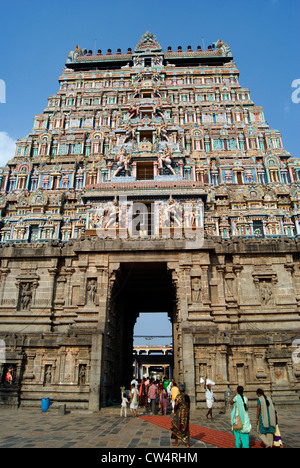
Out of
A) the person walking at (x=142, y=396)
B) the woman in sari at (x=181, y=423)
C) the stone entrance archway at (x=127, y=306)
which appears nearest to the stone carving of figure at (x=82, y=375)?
the stone entrance archway at (x=127, y=306)

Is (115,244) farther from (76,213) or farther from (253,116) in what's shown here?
(253,116)

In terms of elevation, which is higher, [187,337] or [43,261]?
[43,261]

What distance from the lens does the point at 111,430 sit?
12.2m

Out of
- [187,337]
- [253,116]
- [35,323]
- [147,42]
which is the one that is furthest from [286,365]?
[147,42]

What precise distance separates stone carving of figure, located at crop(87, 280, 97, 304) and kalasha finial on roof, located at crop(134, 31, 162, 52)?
49.3 metres

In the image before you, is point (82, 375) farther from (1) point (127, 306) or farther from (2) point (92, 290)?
(1) point (127, 306)

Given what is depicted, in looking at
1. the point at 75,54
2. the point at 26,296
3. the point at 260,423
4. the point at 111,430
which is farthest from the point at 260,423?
the point at 75,54

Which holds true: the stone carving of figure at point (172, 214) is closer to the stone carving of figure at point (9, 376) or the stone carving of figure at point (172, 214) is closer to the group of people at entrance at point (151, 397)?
the group of people at entrance at point (151, 397)

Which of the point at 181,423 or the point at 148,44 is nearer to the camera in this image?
the point at 181,423

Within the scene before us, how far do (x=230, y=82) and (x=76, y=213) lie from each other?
3318 centimetres

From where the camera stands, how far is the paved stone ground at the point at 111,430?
9930mm

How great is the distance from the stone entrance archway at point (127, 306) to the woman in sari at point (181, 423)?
9.59 metres

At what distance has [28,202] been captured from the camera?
127ft

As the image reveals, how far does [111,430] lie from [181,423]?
389cm
